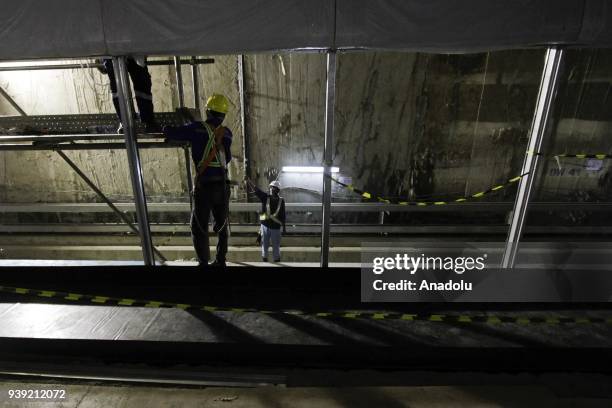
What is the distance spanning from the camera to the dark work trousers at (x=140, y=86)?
138 inches

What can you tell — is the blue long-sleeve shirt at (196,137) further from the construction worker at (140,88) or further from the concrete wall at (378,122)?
the concrete wall at (378,122)

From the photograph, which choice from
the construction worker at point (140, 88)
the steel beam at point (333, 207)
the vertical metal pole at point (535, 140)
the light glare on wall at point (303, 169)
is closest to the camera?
the vertical metal pole at point (535, 140)

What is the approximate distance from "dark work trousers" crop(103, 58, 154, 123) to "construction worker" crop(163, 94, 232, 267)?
1.12 feet

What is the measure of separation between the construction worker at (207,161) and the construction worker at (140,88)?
0.28 metres

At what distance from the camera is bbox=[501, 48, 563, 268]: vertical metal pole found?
10.3 ft

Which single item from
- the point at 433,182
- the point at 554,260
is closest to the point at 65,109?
the point at 433,182

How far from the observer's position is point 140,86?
3.60 metres

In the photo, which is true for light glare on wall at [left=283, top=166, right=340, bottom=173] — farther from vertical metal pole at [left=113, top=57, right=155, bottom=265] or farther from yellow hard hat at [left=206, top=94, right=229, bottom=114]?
vertical metal pole at [left=113, top=57, right=155, bottom=265]

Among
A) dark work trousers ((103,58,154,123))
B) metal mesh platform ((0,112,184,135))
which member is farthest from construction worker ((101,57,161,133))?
metal mesh platform ((0,112,184,135))

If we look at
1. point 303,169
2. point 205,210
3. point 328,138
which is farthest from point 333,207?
point 328,138

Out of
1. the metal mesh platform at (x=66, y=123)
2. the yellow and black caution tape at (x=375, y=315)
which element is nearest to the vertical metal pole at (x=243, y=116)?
the metal mesh platform at (x=66, y=123)

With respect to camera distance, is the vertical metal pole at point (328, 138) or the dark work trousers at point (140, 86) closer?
the vertical metal pole at point (328, 138)

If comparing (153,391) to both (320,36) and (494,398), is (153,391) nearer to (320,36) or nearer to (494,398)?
(494,398)

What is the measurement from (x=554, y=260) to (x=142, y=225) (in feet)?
26.9
